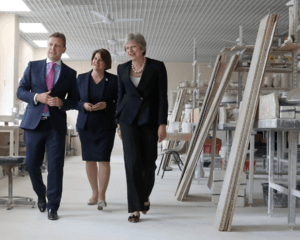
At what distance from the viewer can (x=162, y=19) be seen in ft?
30.4

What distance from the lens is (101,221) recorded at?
2.88 m

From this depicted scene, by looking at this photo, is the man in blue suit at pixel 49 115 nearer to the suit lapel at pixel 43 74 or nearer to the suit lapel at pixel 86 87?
the suit lapel at pixel 43 74

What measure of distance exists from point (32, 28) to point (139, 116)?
8424 millimetres

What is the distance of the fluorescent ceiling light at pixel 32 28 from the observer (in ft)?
32.2

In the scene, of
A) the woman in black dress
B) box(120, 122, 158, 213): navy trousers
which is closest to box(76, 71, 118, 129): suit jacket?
the woman in black dress

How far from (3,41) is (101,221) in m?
7.69

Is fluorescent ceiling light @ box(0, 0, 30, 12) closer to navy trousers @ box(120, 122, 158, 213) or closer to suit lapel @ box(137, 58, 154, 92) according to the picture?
suit lapel @ box(137, 58, 154, 92)

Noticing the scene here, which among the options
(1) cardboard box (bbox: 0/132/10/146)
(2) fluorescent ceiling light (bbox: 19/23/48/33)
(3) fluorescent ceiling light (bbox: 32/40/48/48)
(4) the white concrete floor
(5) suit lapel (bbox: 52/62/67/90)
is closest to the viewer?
(4) the white concrete floor

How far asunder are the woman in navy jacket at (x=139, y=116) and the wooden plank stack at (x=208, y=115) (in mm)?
1107

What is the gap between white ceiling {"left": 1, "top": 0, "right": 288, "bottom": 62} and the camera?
8305 millimetres

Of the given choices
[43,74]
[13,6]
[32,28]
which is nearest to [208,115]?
[43,74]

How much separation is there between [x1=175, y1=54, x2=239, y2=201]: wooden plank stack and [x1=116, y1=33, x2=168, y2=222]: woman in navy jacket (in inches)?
43.6

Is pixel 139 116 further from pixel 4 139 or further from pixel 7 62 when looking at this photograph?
pixel 7 62

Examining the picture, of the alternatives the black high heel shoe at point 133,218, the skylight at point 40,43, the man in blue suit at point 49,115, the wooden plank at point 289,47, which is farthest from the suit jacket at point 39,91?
the skylight at point 40,43
